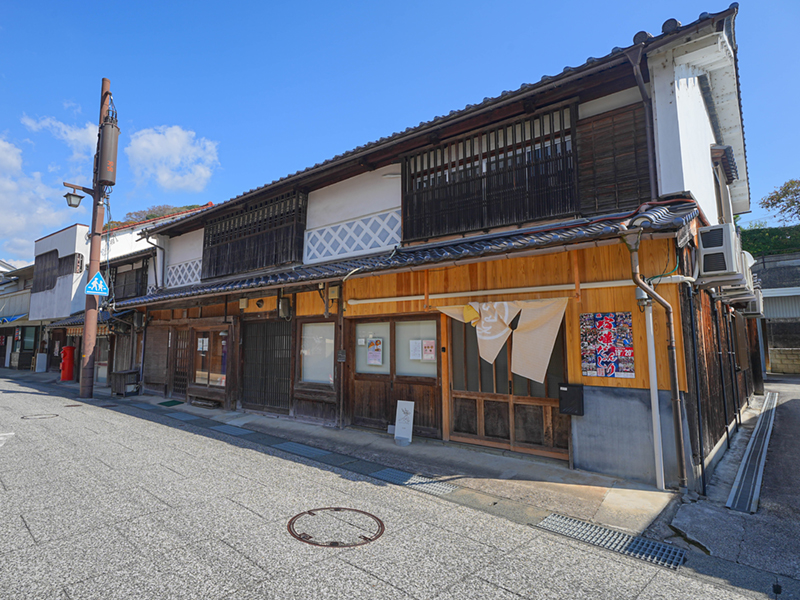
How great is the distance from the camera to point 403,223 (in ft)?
29.8

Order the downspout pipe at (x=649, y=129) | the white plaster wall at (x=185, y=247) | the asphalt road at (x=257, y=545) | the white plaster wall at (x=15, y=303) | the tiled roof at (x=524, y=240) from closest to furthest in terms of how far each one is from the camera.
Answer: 1. the asphalt road at (x=257, y=545)
2. the tiled roof at (x=524, y=240)
3. the downspout pipe at (x=649, y=129)
4. the white plaster wall at (x=185, y=247)
5. the white plaster wall at (x=15, y=303)

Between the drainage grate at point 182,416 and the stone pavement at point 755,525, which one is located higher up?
the drainage grate at point 182,416

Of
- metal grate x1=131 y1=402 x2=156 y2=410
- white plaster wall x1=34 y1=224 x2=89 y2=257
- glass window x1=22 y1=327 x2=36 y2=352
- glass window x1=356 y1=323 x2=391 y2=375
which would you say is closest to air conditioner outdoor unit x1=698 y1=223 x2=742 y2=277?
glass window x1=356 y1=323 x2=391 y2=375

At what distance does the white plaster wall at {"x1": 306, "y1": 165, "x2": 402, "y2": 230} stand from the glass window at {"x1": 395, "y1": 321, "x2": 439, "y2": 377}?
289 centimetres

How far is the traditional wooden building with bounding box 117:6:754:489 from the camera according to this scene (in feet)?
18.9

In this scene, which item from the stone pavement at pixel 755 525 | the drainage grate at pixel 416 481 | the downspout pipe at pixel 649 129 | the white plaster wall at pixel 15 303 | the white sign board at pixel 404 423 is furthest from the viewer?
the white plaster wall at pixel 15 303

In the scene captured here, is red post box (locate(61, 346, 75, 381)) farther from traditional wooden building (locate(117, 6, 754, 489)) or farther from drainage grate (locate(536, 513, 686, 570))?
drainage grate (locate(536, 513, 686, 570))

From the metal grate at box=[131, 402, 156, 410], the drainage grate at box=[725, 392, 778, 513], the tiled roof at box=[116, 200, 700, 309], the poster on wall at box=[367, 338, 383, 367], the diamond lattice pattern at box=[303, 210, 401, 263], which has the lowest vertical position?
the drainage grate at box=[725, 392, 778, 513]

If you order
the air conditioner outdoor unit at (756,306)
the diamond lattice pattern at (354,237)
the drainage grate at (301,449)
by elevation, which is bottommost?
the drainage grate at (301,449)

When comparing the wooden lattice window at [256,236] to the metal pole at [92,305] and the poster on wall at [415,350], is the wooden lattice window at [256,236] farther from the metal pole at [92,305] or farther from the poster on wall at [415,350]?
the poster on wall at [415,350]

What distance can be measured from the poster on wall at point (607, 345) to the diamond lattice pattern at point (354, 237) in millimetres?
4511

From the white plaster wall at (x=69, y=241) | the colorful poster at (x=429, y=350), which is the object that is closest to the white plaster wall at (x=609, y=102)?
the colorful poster at (x=429, y=350)

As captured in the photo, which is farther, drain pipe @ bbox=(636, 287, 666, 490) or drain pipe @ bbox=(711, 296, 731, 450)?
drain pipe @ bbox=(711, 296, 731, 450)

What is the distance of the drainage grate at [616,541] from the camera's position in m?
3.85
